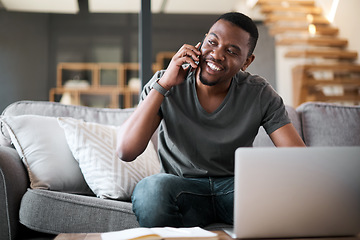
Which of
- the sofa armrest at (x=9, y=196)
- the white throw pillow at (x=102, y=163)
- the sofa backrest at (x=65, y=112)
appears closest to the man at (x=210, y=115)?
the white throw pillow at (x=102, y=163)

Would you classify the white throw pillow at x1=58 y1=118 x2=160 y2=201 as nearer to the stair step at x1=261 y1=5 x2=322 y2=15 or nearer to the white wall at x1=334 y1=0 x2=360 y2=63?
the white wall at x1=334 y1=0 x2=360 y2=63

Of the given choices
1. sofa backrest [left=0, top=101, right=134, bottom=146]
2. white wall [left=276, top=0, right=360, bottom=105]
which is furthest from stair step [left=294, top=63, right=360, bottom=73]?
sofa backrest [left=0, top=101, right=134, bottom=146]

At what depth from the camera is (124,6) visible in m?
4.56

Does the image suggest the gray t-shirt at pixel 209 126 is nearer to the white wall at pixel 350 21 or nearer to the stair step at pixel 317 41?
the white wall at pixel 350 21

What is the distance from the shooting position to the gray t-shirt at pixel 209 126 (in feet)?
4.51

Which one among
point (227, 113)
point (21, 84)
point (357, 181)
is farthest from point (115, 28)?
point (357, 181)

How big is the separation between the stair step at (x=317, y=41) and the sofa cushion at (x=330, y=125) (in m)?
2.51

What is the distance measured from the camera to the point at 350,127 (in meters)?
2.03

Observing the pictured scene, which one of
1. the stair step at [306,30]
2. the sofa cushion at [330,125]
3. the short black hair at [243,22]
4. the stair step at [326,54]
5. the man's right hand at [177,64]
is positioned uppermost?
the stair step at [306,30]

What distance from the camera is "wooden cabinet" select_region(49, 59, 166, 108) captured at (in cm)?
555

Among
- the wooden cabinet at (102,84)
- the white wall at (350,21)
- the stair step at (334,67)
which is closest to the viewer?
the white wall at (350,21)

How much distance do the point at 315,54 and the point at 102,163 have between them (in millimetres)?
3369

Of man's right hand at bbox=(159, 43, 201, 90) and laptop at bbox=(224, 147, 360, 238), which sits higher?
man's right hand at bbox=(159, 43, 201, 90)

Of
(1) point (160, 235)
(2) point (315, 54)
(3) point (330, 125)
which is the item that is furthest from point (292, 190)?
(2) point (315, 54)
